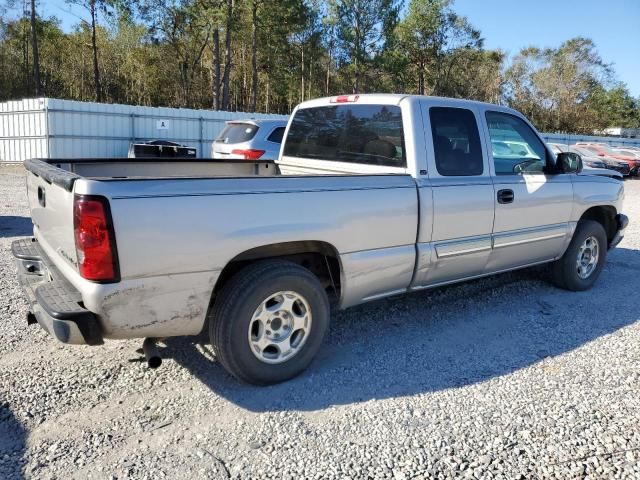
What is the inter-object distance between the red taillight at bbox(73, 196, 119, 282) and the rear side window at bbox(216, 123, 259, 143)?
9.26m

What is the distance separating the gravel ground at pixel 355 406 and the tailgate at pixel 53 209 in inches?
34.3

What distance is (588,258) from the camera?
5871 mm

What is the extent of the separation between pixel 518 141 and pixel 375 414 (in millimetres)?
3074

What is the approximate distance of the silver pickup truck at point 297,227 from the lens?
2846mm

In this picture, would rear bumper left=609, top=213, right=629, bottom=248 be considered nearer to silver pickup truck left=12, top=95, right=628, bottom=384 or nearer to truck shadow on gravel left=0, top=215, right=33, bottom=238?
silver pickup truck left=12, top=95, right=628, bottom=384

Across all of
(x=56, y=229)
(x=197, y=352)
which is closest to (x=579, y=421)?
(x=197, y=352)

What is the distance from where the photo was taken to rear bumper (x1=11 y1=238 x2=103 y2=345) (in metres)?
2.81

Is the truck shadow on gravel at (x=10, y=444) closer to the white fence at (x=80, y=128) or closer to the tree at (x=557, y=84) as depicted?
the white fence at (x=80, y=128)

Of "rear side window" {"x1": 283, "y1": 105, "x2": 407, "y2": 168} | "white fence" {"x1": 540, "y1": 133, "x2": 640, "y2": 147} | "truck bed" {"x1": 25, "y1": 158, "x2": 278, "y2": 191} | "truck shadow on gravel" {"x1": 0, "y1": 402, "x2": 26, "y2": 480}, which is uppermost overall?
"white fence" {"x1": 540, "y1": 133, "x2": 640, "y2": 147}

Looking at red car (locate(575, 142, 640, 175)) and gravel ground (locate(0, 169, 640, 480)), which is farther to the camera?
red car (locate(575, 142, 640, 175))

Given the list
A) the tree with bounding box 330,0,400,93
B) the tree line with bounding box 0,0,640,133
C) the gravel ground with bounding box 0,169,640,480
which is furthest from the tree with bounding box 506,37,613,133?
the gravel ground with bounding box 0,169,640,480

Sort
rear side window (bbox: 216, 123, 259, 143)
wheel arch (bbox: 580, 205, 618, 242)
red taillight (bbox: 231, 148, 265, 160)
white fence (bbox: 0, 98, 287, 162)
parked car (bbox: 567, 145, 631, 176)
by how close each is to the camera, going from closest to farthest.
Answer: wheel arch (bbox: 580, 205, 618, 242)
red taillight (bbox: 231, 148, 265, 160)
rear side window (bbox: 216, 123, 259, 143)
white fence (bbox: 0, 98, 287, 162)
parked car (bbox: 567, 145, 631, 176)

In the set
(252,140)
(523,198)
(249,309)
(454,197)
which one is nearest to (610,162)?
(252,140)

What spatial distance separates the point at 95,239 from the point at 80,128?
Answer: 1898 centimetres
